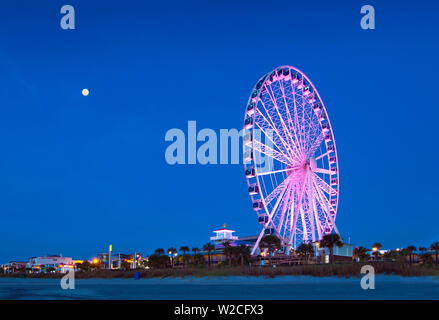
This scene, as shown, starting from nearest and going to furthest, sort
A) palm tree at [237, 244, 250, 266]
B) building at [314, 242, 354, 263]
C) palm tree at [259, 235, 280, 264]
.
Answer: palm tree at [259, 235, 280, 264] < building at [314, 242, 354, 263] < palm tree at [237, 244, 250, 266]

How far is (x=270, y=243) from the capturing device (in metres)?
61.5

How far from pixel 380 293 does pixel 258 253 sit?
46199mm

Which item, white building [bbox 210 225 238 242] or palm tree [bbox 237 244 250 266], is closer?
palm tree [bbox 237 244 250 266]

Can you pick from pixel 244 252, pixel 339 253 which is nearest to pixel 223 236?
pixel 339 253

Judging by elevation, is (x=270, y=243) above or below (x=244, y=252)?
above

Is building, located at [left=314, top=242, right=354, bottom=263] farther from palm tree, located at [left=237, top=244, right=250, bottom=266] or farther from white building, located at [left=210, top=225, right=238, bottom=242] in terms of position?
white building, located at [left=210, top=225, right=238, bottom=242]

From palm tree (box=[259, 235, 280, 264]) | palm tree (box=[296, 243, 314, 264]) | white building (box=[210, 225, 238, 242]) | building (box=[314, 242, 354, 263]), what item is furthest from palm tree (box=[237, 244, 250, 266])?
white building (box=[210, 225, 238, 242])

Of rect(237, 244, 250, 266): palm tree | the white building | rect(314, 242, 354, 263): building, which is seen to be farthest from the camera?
the white building

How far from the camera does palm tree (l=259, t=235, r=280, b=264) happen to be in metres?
60.8

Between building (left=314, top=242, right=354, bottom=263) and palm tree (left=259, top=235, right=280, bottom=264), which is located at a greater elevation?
palm tree (left=259, top=235, right=280, bottom=264)

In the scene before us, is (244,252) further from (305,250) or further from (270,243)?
(305,250)

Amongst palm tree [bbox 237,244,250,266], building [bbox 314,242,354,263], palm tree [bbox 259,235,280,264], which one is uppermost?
palm tree [bbox 259,235,280,264]
